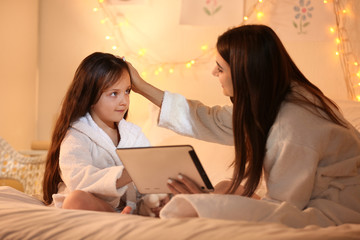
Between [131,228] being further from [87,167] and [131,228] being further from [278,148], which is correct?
[87,167]

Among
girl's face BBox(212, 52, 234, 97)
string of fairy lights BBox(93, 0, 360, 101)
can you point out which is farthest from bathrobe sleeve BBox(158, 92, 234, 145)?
string of fairy lights BBox(93, 0, 360, 101)

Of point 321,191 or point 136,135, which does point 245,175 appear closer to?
point 321,191

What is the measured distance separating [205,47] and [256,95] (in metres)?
1.36

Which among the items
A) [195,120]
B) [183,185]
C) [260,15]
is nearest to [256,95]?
[183,185]

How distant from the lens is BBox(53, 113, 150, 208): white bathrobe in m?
1.66

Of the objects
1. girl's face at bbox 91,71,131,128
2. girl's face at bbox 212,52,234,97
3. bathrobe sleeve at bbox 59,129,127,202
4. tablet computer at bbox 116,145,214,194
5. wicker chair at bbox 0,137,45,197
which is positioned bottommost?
wicker chair at bbox 0,137,45,197

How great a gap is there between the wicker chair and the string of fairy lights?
0.76m

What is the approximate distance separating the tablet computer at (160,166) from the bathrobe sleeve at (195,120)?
0.35 m

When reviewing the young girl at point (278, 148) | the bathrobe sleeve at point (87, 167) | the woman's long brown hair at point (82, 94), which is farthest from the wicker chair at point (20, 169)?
the young girl at point (278, 148)

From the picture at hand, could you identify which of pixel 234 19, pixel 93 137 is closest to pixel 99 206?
pixel 93 137

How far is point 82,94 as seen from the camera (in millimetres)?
1973

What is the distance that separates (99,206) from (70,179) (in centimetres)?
18

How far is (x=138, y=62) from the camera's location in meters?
2.94

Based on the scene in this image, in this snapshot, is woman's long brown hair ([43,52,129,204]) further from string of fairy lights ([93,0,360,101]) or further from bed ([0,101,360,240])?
string of fairy lights ([93,0,360,101])
